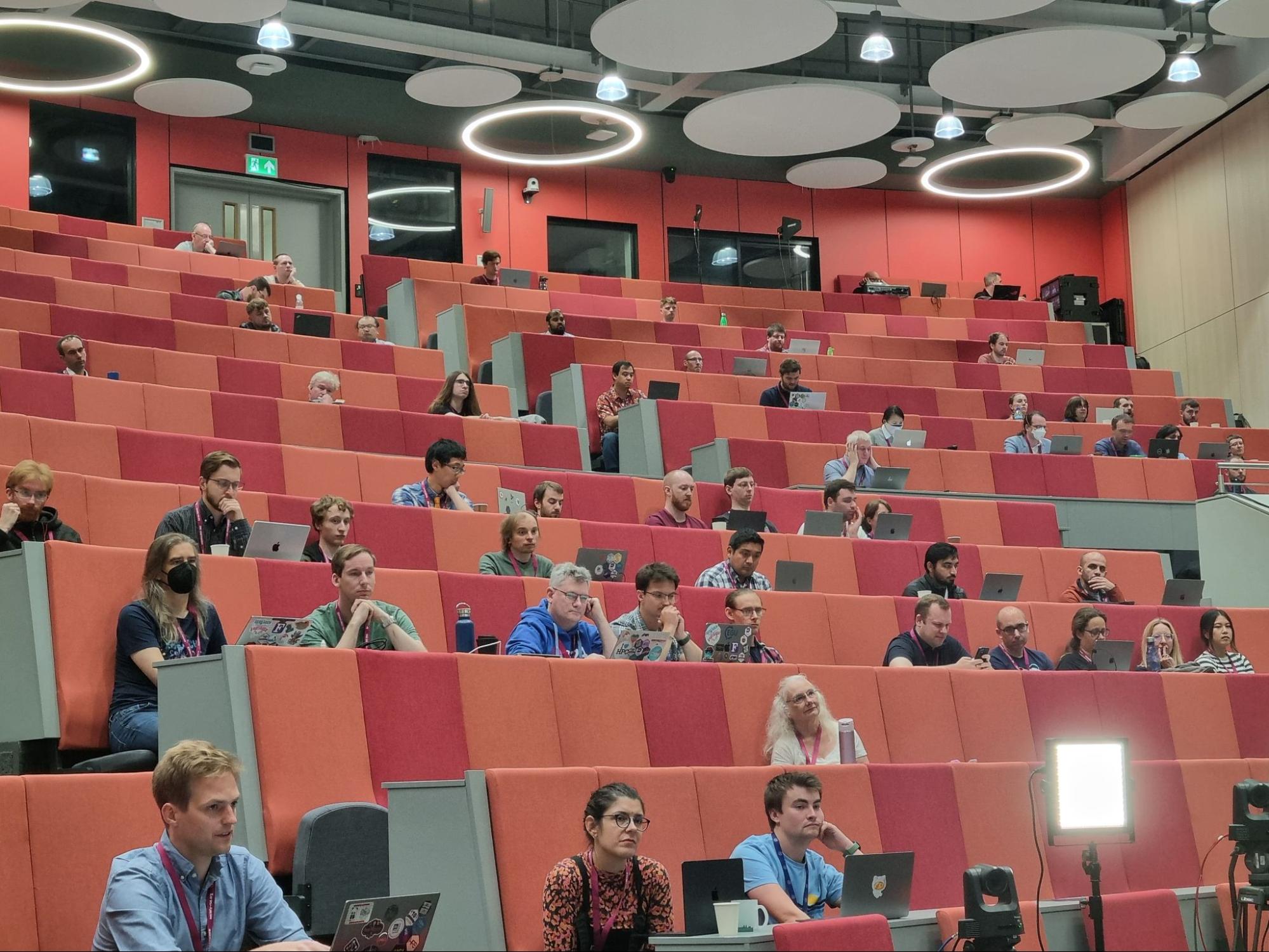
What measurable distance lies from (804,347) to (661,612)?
17.6 feet

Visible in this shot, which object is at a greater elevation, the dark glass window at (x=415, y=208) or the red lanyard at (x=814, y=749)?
the dark glass window at (x=415, y=208)

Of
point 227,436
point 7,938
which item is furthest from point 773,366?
point 7,938

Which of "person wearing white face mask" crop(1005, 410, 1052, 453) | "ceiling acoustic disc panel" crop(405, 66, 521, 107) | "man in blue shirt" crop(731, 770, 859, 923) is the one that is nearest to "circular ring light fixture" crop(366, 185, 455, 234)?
"ceiling acoustic disc panel" crop(405, 66, 521, 107)

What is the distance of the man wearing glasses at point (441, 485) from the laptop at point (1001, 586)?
1.91 metres

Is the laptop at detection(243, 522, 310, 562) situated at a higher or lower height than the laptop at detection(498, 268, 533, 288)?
lower

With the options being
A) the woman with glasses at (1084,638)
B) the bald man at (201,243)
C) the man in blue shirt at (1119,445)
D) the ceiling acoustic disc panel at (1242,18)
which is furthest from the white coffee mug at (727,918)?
the ceiling acoustic disc panel at (1242,18)

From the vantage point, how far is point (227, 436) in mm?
5387

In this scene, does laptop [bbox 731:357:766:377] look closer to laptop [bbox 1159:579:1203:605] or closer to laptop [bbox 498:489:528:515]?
laptop [bbox 1159:579:1203:605]

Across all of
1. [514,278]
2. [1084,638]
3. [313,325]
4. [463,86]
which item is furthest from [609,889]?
[463,86]

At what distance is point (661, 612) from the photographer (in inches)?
153

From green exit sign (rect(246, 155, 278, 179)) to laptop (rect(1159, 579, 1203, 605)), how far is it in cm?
701

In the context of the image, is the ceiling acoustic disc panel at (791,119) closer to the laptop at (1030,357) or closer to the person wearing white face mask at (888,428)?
the laptop at (1030,357)

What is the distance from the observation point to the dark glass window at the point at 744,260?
11.7 meters

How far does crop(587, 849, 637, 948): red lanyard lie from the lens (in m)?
2.51
